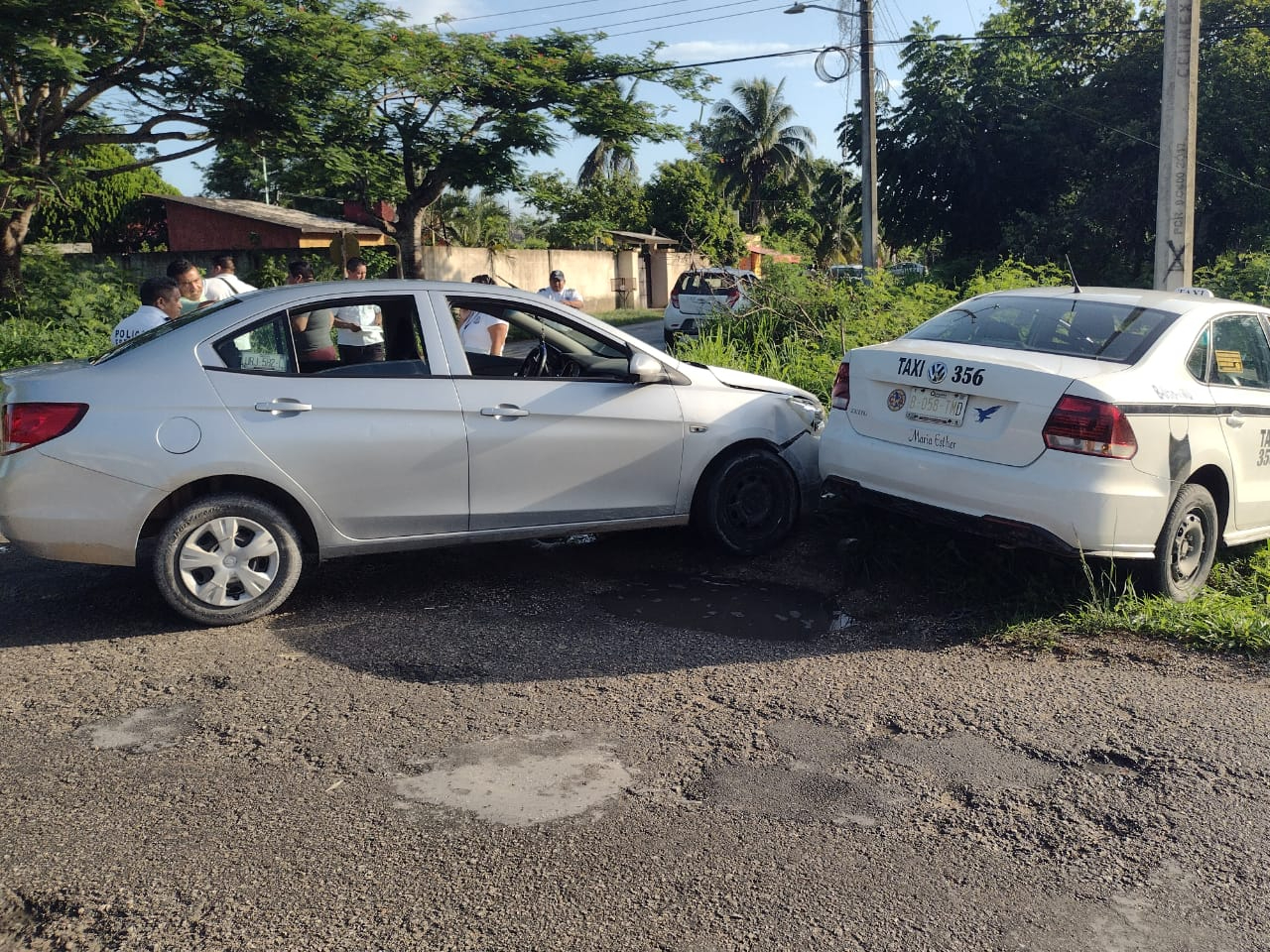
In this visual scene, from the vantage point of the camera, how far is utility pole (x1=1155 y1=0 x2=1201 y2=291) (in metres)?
11.0

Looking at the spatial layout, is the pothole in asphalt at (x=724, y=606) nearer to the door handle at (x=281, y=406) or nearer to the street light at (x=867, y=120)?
the door handle at (x=281, y=406)

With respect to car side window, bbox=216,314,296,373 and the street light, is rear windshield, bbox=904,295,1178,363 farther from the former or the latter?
the street light

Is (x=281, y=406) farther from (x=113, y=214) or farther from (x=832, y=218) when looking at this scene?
(x=113, y=214)

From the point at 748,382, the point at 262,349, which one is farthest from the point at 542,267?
the point at 262,349

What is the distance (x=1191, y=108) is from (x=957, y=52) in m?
19.5

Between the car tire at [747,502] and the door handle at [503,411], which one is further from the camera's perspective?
the car tire at [747,502]

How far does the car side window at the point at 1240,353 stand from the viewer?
5.88m

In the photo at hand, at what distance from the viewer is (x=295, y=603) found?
19.0 ft

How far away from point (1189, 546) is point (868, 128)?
19042 millimetres

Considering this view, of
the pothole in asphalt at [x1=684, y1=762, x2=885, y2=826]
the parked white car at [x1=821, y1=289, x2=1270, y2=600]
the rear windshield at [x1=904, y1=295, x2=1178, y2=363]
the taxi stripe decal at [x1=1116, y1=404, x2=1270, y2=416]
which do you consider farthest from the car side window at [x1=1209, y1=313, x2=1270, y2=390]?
the pothole in asphalt at [x1=684, y1=762, x2=885, y2=826]

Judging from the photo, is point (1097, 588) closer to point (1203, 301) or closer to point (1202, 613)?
point (1202, 613)

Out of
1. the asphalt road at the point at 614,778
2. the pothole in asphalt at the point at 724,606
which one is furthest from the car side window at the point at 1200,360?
the pothole in asphalt at the point at 724,606

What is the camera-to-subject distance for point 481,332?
6750 mm

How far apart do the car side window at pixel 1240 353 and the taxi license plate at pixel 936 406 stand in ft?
4.43
